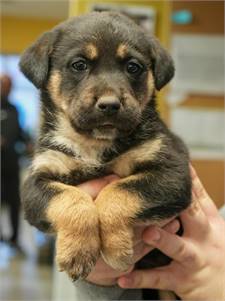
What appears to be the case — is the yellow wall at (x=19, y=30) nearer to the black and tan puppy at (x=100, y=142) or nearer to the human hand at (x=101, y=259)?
the black and tan puppy at (x=100, y=142)

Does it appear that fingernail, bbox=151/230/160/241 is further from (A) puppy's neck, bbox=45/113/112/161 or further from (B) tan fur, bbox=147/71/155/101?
(B) tan fur, bbox=147/71/155/101

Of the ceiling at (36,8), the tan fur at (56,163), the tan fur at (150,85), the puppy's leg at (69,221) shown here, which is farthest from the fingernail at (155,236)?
the ceiling at (36,8)

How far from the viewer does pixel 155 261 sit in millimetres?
1761

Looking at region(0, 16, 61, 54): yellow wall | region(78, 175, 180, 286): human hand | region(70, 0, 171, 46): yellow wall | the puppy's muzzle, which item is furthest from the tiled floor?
region(0, 16, 61, 54): yellow wall

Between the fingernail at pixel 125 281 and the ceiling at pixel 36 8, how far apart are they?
7.62 metres

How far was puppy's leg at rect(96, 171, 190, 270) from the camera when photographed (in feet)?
4.67

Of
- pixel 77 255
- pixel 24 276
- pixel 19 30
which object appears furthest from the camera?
pixel 19 30

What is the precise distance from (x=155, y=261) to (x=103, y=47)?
0.77 m

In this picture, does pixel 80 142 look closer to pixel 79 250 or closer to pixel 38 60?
pixel 38 60

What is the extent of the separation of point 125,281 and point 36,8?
8.76 metres

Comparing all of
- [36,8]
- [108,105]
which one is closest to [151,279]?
[108,105]

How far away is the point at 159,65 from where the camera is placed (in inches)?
69.5

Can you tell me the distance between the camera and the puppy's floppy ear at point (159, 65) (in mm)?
1767

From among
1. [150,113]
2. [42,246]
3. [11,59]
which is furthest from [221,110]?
[11,59]
